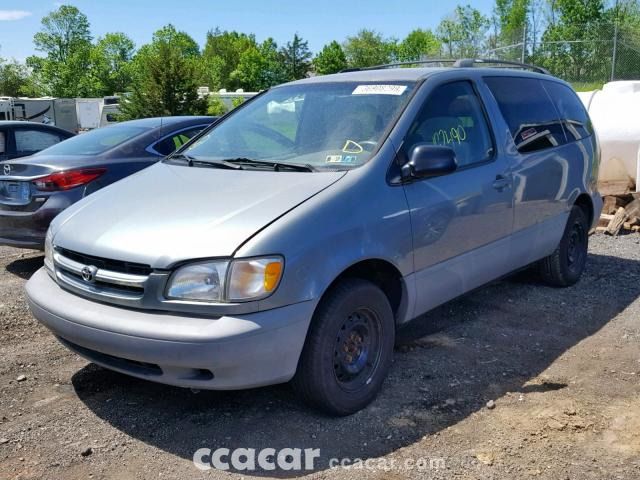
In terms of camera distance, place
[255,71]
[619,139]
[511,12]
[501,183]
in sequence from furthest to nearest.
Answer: [255,71] < [511,12] < [619,139] < [501,183]

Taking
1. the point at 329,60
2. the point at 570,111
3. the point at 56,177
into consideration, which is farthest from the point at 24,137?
the point at 329,60

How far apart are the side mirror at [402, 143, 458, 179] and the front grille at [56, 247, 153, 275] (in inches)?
61.0

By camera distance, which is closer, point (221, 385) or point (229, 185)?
point (221, 385)

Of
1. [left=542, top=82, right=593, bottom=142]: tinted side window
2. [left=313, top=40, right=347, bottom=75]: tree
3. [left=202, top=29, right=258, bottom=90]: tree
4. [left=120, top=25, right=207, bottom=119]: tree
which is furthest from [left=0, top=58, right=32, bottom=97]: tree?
[left=542, top=82, right=593, bottom=142]: tinted side window

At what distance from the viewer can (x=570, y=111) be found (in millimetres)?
5852

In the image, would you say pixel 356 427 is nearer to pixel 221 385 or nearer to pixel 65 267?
pixel 221 385

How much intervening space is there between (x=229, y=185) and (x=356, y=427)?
58.5 inches

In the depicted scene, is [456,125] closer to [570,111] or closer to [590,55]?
[570,111]

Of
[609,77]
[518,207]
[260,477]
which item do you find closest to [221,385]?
[260,477]

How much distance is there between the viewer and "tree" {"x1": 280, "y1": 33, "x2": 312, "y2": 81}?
69188mm

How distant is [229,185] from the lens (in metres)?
3.75

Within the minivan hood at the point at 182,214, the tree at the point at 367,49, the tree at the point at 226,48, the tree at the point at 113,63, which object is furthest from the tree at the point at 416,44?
the minivan hood at the point at 182,214

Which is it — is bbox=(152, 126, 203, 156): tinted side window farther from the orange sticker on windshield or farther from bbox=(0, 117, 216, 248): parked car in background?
the orange sticker on windshield

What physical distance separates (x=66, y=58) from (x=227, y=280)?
10287 cm
